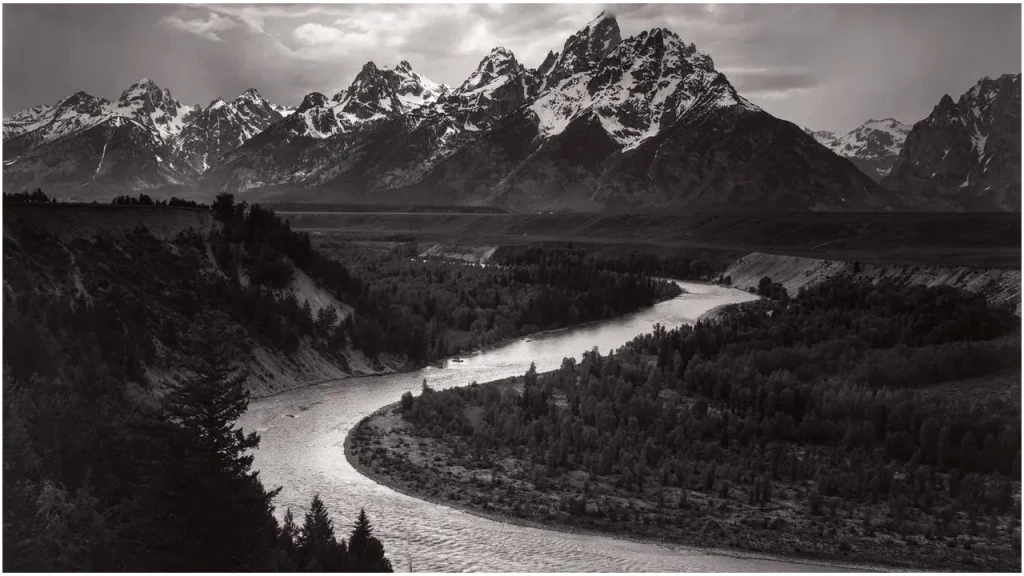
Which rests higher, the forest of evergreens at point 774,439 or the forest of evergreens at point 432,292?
the forest of evergreens at point 432,292

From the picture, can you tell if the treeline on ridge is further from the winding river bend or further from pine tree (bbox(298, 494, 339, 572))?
pine tree (bbox(298, 494, 339, 572))

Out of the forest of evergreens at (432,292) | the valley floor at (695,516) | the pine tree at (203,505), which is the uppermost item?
the forest of evergreens at (432,292)

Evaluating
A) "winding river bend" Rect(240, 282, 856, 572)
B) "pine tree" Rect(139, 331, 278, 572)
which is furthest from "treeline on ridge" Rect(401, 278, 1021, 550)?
"pine tree" Rect(139, 331, 278, 572)

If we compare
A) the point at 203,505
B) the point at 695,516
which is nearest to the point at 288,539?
the point at 203,505

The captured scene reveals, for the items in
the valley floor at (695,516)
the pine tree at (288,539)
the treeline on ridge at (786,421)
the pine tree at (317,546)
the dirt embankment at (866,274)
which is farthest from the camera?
the dirt embankment at (866,274)

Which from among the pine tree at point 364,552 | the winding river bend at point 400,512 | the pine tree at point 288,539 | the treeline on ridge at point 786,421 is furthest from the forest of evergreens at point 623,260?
the pine tree at point 364,552

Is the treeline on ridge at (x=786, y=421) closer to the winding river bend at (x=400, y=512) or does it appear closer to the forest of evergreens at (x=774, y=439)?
the forest of evergreens at (x=774, y=439)

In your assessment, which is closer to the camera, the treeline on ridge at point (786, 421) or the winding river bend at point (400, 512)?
the winding river bend at point (400, 512)

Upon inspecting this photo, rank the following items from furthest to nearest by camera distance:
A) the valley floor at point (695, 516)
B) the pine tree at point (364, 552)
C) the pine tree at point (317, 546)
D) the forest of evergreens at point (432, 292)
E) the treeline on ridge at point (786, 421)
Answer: the forest of evergreens at point (432, 292) < the treeline on ridge at point (786, 421) < the valley floor at point (695, 516) < the pine tree at point (364, 552) < the pine tree at point (317, 546)

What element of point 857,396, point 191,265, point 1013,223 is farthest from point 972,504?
point 1013,223
